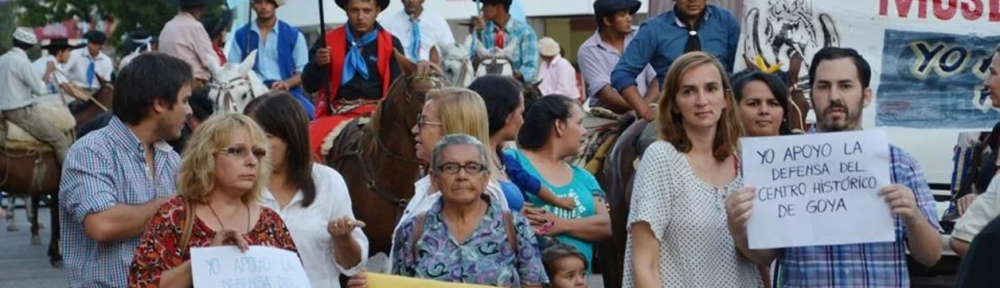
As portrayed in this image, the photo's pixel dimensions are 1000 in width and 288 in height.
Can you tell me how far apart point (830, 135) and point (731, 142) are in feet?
1.50

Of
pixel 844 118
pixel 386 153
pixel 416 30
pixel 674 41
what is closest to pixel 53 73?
pixel 416 30

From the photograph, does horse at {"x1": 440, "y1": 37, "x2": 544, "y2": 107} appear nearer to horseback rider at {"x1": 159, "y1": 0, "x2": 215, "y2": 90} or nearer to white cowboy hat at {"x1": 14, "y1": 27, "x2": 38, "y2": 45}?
horseback rider at {"x1": 159, "y1": 0, "x2": 215, "y2": 90}

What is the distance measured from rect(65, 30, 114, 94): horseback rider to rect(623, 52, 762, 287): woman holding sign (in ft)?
79.1

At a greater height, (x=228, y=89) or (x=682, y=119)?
(x=682, y=119)

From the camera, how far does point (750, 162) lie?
6.56 metres

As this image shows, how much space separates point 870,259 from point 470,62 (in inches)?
373

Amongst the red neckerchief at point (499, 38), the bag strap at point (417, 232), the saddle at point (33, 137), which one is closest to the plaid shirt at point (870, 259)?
the bag strap at point (417, 232)

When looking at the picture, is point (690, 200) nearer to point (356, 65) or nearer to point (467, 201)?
point (467, 201)

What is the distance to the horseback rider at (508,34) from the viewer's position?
17656 millimetres

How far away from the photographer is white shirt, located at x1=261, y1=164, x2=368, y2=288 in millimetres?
7223

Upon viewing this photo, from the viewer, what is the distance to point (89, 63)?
3138 centimetres

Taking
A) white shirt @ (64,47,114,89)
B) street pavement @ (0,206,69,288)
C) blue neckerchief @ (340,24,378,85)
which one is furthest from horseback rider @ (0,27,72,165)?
white shirt @ (64,47,114,89)

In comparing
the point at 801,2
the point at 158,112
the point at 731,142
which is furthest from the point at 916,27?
the point at 158,112

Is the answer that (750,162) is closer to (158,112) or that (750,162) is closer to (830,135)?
(830,135)
